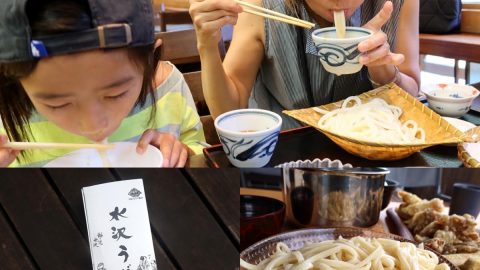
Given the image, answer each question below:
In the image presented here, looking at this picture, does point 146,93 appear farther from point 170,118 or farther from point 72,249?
point 72,249

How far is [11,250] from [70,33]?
50 centimetres

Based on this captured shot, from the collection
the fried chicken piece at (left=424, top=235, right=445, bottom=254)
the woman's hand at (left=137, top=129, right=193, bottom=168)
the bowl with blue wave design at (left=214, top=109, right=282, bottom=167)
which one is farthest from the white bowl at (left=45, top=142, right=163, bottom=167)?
the fried chicken piece at (left=424, top=235, right=445, bottom=254)

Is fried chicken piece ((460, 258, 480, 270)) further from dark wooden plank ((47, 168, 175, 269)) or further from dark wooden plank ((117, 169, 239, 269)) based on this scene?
dark wooden plank ((47, 168, 175, 269))

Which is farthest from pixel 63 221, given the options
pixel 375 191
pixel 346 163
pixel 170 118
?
pixel 375 191

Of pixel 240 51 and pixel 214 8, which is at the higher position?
pixel 214 8

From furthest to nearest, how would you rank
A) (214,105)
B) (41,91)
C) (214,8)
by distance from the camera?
(214,105) < (214,8) < (41,91)

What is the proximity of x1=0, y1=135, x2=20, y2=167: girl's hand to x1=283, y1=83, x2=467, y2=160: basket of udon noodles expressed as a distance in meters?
0.53

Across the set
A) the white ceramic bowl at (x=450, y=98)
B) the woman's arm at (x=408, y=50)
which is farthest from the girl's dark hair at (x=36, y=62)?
the white ceramic bowl at (x=450, y=98)

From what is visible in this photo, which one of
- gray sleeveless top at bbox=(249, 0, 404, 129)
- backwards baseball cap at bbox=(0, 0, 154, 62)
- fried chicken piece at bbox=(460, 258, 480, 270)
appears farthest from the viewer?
fried chicken piece at bbox=(460, 258, 480, 270)

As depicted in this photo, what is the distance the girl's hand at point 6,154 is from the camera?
0.72m

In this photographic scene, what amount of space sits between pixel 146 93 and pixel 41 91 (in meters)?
0.18

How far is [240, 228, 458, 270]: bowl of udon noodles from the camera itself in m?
0.93

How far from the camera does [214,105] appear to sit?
0.91 metres

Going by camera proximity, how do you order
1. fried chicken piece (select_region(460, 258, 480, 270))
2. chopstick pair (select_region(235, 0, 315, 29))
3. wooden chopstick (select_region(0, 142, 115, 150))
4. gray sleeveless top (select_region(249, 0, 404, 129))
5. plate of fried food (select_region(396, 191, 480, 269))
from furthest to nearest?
plate of fried food (select_region(396, 191, 480, 269)), fried chicken piece (select_region(460, 258, 480, 270)), gray sleeveless top (select_region(249, 0, 404, 129)), chopstick pair (select_region(235, 0, 315, 29)), wooden chopstick (select_region(0, 142, 115, 150))
